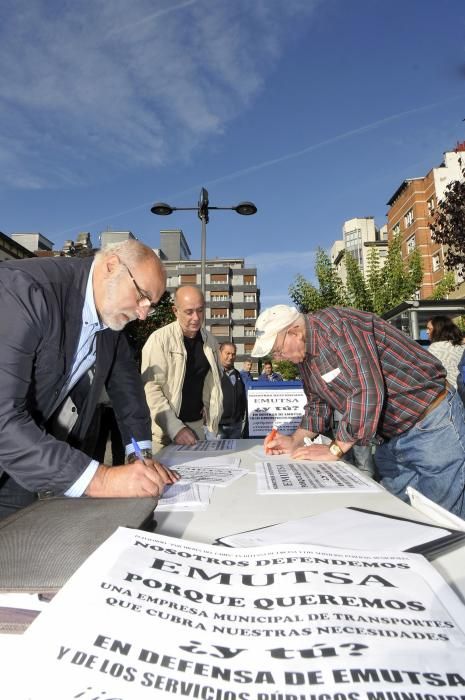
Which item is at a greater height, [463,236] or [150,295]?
[463,236]

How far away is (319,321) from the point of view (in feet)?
7.04

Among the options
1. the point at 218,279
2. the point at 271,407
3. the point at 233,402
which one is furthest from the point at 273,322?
the point at 218,279

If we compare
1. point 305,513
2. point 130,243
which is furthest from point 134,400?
point 305,513

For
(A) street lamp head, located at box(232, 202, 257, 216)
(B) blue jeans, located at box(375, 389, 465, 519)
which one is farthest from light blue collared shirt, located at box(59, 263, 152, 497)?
(A) street lamp head, located at box(232, 202, 257, 216)

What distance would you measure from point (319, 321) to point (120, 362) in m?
0.98

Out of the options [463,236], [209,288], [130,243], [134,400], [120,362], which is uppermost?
[209,288]

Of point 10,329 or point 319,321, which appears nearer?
point 10,329

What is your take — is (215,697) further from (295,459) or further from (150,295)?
(295,459)

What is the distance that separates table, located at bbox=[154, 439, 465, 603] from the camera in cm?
110

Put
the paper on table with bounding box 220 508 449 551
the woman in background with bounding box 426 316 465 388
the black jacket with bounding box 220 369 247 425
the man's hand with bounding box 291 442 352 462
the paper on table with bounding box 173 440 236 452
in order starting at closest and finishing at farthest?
the paper on table with bounding box 220 508 449 551, the man's hand with bounding box 291 442 352 462, the paper on table with bounding box 173 440 236 452, the woman in background with bounding box 426 316 465 388, the black jacket with bounding box 220 369 247 425

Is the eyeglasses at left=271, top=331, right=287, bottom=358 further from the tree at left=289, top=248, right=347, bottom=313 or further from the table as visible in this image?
the tree at left=289, top=248, right=347, bottom=313

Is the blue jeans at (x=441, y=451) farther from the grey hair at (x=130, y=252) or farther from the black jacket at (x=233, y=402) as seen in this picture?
the black jacket at (x=233, y=402)

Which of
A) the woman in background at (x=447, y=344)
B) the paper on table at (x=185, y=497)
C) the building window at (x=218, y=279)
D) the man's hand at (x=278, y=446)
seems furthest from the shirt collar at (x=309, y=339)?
the building window at (x=218, y=279)

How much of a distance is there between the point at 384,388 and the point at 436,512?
0.89 metres
